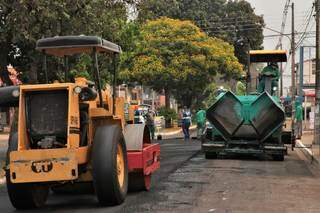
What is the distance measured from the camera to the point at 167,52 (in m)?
46.6

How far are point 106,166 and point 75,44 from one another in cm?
212

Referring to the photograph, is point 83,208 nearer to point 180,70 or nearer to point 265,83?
point 265,83

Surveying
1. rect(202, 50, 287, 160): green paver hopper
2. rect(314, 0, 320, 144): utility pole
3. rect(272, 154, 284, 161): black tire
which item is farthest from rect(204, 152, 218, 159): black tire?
rect(314, 0, 320, 144): utility pole

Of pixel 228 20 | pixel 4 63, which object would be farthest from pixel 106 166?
pixel 228 20

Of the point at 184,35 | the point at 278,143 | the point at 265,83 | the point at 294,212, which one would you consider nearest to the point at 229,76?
the point at 184,35

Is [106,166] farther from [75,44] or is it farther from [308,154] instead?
[308,154]

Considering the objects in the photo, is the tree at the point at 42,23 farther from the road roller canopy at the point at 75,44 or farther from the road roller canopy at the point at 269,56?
the road roller canopy at the point at 269,56

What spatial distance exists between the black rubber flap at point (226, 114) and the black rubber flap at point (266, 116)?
478mm

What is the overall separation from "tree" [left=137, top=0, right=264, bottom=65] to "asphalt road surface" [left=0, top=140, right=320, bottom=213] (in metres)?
49.4

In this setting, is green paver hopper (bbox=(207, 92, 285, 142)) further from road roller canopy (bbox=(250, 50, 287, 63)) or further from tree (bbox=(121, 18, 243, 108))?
tree (bbox=(121, 18, 243, 108))

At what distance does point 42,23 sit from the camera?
1714 centimetres

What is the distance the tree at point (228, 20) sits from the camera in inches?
2630

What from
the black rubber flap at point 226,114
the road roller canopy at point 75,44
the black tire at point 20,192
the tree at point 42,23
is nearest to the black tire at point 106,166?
the black tire at point 20,192

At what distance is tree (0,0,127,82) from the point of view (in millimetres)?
16094
